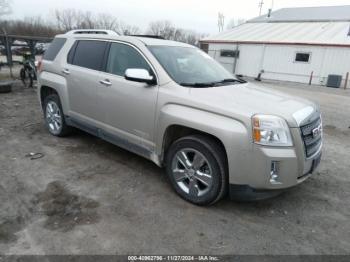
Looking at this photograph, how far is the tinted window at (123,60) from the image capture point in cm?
396

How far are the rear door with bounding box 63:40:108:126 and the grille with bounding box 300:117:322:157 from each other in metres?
2.81

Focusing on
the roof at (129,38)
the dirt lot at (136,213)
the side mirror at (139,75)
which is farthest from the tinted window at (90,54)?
the dirt lot at (136,213)

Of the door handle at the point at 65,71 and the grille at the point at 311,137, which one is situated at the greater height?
the door handle at the point at 65,71

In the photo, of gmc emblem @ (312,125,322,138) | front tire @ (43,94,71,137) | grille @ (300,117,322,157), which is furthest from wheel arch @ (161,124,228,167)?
front tire @ (43,94,71,137)

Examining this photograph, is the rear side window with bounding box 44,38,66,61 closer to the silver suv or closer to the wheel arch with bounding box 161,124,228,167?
the silver suv

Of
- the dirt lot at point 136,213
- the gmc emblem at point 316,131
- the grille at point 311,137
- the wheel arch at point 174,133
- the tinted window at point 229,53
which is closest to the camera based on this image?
the dirt lot at point 136,213

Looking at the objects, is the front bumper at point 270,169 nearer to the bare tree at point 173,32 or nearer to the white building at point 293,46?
the white building at point 293,46

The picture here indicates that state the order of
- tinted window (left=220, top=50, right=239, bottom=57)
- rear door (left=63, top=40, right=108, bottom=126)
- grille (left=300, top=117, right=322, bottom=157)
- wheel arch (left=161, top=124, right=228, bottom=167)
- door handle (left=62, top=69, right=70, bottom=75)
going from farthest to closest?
tinted window (left=220, top=50, right=239, bottom=57) < door handle (left=62, top=69, right=70, bottom=75) < rear door (left=63, top=40, right=108, bottom=126) < wheel arch (left=161, top=124, right=228, bottom=167) < grille (left=300, top=117, right=322, bottom=157)

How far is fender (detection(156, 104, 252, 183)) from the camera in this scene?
2.93 metres

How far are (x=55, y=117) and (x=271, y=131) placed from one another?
4.15 meters

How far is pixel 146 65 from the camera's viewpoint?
3852 millimetres

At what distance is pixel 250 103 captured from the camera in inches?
125

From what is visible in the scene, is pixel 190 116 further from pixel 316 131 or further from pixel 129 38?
pixel 129 38

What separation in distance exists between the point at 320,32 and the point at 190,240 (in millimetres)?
22891
